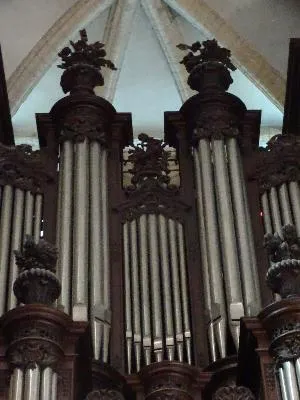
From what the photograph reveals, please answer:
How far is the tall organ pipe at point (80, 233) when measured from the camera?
30.2 ft

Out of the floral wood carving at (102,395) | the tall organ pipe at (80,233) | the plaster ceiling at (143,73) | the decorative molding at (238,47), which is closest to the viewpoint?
the floral wood carving at (102,395)

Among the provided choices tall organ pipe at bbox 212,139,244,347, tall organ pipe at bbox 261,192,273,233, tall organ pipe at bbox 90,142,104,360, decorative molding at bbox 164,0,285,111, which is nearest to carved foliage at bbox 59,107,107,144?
tall organ pipe at bbox 90,142,104,360

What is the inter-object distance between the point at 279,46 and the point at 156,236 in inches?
164

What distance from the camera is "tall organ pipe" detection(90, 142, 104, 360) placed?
9070 millimetres

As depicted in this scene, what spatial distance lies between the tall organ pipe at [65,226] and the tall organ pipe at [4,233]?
0.44 metres

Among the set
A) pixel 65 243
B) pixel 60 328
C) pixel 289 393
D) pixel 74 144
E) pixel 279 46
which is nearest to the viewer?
pixel 289 393

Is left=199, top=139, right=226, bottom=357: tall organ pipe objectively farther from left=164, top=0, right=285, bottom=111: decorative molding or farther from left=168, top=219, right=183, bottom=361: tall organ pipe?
left=164, top=0, right=285, bottom=111: decorative molding

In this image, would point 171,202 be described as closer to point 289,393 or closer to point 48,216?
point 48,216

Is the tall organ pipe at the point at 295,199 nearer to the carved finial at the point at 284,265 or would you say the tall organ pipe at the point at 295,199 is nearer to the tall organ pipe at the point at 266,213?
the tall organ pipe at the point at 266,213

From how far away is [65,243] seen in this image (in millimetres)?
9852

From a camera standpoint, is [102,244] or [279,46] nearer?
[102,244]

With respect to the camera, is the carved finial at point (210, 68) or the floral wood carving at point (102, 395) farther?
the carved finial at point (210, 68)

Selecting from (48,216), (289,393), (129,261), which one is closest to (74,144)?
(48,216)

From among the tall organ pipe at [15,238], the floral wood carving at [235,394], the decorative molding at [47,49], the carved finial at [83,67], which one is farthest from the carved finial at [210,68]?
the floral wood carving at [235,394]
